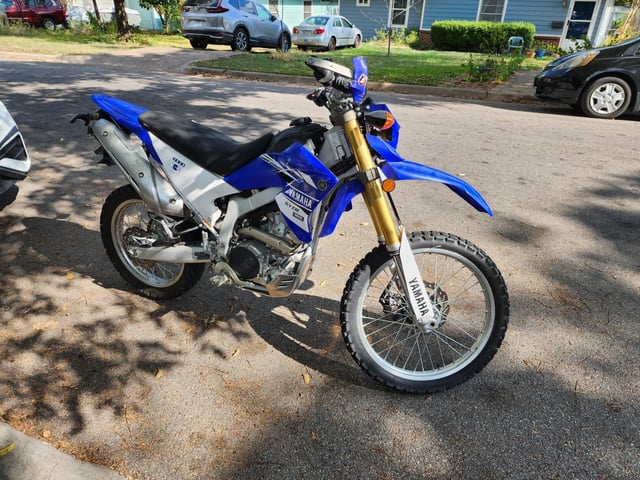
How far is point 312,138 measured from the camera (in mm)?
2305

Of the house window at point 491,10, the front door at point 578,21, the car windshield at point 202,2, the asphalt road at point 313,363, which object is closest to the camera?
the asphalt road at point 313,363

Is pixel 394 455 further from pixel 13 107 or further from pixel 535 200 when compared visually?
pixel 13 107

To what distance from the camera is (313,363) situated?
2691 millimetres

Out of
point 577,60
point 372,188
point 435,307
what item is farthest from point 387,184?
point 577,60

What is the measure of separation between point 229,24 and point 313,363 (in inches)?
629

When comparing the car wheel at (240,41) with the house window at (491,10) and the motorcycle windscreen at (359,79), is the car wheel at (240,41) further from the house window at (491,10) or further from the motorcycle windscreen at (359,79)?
the motorcycle windscreen at (359,79)

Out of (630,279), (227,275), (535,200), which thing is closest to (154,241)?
(227,275)

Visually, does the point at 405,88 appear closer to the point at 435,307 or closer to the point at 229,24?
the point at 229,24

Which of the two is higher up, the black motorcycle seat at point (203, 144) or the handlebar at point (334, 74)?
the handlebar at point (334, 74)

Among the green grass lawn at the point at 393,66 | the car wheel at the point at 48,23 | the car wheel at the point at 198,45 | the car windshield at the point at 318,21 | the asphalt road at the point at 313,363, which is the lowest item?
the asphalt road at the point at 313,363

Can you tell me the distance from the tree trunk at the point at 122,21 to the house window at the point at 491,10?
677 inches

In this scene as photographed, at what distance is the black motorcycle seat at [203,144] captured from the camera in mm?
2457

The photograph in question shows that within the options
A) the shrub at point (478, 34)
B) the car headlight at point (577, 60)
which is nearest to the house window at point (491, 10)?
the shrub at point (478, 34)

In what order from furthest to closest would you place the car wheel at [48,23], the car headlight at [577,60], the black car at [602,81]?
1. the car wheel at [48,23]
2. the car headlight at [577,60]
3. the black car at [602,81]
